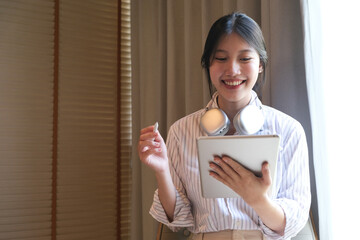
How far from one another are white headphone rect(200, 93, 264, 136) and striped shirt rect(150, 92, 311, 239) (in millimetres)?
83

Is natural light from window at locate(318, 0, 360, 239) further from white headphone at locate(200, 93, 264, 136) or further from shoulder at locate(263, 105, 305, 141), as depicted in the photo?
white headphone at locate(200, 93, 264, 136)

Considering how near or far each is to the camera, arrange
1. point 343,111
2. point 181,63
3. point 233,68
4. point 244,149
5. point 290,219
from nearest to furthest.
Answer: point 244,149
point 290,219
point 233,68
point 343,111
point 181,63

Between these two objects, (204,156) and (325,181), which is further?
(325,181)

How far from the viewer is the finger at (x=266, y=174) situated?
36.5 inches

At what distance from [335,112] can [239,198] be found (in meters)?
0.44

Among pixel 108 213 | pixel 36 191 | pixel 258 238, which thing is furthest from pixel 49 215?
pixel 258 238

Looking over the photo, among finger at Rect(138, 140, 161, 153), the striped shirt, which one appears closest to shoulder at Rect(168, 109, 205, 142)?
the striped shirt

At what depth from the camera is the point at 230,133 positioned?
1.24 m

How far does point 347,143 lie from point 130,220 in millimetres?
1542

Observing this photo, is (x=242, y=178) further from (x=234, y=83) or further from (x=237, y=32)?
(x=237, y=32)

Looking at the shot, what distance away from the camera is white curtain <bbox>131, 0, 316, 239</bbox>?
1.48 meters

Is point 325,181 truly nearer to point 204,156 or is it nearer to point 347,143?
point 347,143

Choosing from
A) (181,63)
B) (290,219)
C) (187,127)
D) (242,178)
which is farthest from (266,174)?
(181,63)

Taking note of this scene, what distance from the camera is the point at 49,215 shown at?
218 cm
